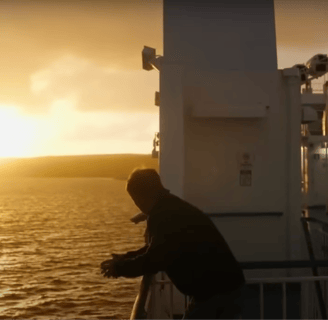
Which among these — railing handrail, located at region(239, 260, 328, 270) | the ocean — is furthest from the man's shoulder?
the ocean

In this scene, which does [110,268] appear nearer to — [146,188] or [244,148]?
[146,188]

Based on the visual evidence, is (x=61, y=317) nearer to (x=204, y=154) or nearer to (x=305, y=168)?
(x=305, y=168)

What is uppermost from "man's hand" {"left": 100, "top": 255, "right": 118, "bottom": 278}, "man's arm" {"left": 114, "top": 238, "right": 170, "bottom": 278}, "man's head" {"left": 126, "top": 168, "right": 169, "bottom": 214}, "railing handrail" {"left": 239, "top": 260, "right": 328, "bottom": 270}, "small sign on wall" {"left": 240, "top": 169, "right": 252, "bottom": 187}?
"man's head" {"left": 126, "top": 168, "right": 169, "bottom": 214}

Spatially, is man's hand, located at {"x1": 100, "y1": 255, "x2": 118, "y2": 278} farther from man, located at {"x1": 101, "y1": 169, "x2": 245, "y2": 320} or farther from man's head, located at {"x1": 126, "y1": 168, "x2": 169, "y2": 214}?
man's head, located at {"x1": 126, "y1": 168, "x2": 169, "y2": 214}

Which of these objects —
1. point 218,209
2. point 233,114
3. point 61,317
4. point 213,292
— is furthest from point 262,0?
point 61,317

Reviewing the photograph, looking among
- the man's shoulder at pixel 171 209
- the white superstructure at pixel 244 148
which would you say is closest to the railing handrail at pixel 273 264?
the man's shoulder at pixel 171 209

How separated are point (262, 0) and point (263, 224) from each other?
3.88 m

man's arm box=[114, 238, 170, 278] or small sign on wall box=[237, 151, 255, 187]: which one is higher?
small sign on wall box=[237, 151, 255, 187]

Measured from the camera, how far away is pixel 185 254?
8.89 feet

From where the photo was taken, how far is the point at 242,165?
7949mm

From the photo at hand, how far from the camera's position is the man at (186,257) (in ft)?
8.89

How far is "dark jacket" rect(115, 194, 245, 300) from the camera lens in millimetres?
2707

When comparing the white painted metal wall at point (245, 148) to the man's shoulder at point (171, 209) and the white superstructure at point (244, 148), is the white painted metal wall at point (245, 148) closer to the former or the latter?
the white superstructure at point (244, 148)

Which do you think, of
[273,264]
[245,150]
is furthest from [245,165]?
[273,264]
